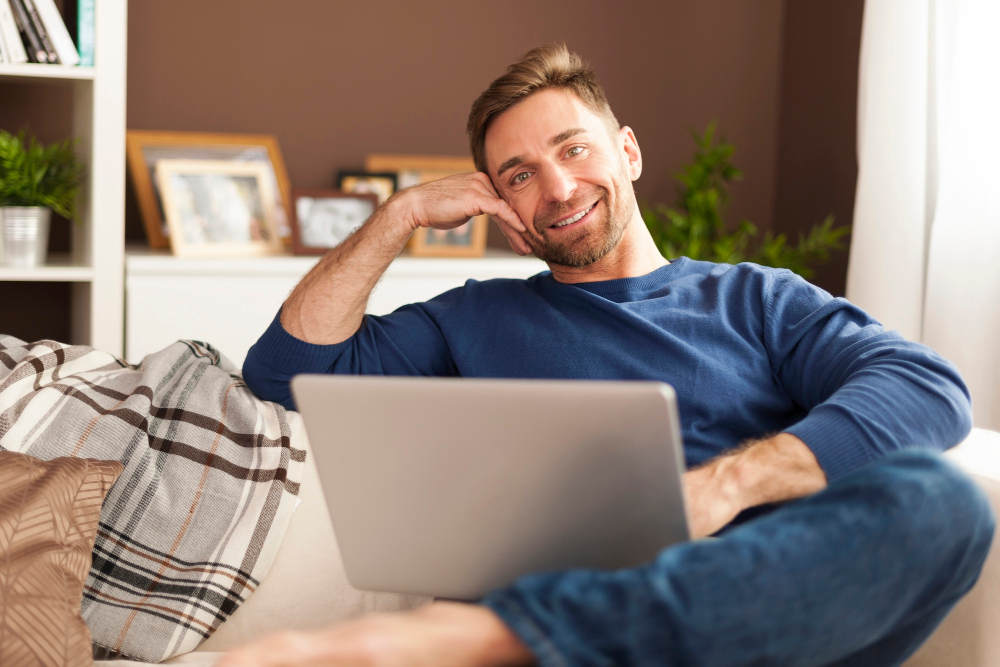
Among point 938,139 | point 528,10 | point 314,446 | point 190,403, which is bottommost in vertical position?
point 190,403

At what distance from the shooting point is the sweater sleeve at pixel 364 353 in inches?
58.3

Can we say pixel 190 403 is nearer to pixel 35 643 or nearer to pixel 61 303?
pixel 35 643

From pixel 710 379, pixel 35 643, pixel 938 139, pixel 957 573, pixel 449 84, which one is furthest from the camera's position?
pixel 449 84

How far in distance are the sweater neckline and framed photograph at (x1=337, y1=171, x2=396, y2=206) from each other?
4.22ft

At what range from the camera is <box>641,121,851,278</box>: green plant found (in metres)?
2.81

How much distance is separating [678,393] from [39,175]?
1661 mm

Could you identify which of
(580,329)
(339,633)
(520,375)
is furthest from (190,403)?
(339,633)

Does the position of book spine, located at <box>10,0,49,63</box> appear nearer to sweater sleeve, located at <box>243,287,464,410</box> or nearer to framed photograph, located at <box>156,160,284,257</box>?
framed photograph, located at <box>156,160,284,257</box>

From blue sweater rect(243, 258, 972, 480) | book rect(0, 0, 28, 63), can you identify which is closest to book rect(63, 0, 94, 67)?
book rect(0, 0, 28, 63)

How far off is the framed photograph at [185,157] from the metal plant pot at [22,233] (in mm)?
332

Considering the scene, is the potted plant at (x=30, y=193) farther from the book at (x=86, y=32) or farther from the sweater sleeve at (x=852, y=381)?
the sweater sleeve at (x=852, y=381)

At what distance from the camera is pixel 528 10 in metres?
3.02

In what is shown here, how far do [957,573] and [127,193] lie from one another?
2412 mm

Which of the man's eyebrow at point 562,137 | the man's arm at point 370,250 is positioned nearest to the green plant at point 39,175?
the man's arm at point 370,250
